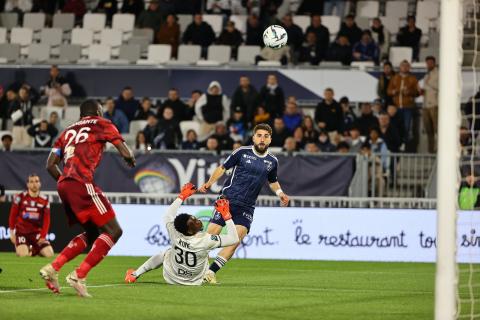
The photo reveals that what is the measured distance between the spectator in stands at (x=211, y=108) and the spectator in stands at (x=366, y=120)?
3.27 metres

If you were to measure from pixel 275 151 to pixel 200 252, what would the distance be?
11.1 meters

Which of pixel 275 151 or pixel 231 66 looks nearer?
pixel 275 151

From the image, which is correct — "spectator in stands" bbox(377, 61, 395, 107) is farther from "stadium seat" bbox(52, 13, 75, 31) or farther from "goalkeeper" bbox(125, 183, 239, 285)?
"goalkeeper" bbox(125, 183, 239, 285)

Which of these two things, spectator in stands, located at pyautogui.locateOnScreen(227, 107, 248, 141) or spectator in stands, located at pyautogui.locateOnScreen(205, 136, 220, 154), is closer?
spectator in stands, located at pyautogui.locateOnScreen(205, 136, 220, 154)

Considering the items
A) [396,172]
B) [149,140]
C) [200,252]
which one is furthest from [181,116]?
[200,252]

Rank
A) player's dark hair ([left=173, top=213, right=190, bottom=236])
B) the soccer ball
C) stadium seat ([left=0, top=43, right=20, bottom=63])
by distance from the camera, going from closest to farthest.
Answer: player's dark hair ([left=173, top=213, right=190, bottom=236]), the soccer ball, stadium seat ([left=0, top=43, right=20, bottom=63])

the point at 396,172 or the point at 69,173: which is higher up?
the point at 69,173

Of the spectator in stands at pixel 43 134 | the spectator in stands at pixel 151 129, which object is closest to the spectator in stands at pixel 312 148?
the spectator in stands at pixel 151 129

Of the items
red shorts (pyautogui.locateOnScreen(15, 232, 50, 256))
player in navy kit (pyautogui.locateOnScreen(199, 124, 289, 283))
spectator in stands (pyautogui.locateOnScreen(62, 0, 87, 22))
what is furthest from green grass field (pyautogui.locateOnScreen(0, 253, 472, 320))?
spectator in stands (pyautogui.locateOnScreen(62, 0, 87, 22))

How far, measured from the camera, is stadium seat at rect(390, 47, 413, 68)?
29328mm

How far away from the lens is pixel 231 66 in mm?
29125

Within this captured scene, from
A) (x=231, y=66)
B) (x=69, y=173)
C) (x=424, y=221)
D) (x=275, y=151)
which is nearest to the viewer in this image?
Answer: (x=69, y=173)

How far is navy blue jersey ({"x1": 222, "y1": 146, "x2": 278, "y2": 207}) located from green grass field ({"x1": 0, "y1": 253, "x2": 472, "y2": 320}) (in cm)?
121

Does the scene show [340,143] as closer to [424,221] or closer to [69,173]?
[424,221]
